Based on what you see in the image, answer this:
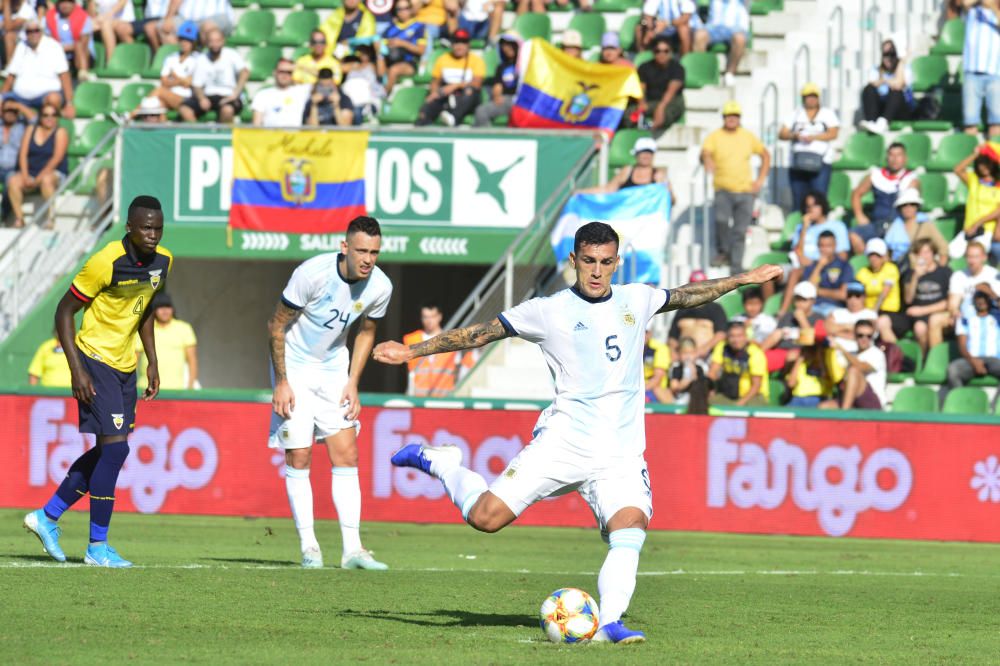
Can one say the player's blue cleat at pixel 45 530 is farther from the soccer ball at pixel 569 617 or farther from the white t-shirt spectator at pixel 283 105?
the white t-shirt spectator at pixel 283 105

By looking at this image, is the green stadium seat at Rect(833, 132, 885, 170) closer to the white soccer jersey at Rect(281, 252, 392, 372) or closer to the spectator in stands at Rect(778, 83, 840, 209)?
the spectator in stands at Rect(778, 83, 840, 209)

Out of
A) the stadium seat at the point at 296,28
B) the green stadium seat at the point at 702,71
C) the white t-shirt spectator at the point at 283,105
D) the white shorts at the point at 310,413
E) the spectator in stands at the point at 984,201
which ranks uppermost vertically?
the stadium seat at the point at 296,28

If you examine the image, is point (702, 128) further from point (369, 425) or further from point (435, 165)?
point (369, 425)

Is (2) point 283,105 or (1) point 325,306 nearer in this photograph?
(1) point 325,306

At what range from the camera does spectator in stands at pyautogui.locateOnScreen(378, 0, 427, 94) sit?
23.6 metres

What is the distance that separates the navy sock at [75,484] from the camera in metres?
10.8

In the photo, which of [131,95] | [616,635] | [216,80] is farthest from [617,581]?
[131,95]

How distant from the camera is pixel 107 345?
34.6ft

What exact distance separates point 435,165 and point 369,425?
5.22 metres

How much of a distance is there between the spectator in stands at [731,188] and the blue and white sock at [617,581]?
1300 cm

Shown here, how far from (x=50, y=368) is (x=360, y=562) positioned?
8.49 metres

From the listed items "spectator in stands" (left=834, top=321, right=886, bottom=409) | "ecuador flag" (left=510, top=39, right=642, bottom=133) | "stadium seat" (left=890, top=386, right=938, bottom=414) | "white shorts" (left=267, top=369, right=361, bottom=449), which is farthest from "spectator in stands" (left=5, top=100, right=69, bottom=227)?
"white shorts" (left=267, top=369, right=361, bottom=449)

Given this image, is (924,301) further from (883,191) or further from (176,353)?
(176,353)

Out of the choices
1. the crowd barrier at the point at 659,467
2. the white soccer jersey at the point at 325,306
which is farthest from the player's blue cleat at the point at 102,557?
the crowd barrier at the point at 659,467
